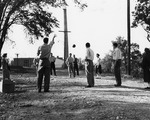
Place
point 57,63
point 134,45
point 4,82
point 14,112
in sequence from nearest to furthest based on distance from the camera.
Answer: point 14,112, point 4,82, point 134,45, point 57,63

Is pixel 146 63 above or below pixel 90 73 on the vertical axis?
above

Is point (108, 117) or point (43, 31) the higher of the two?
point (43, 31)

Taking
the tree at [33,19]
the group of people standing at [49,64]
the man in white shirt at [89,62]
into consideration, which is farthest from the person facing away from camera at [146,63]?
the tree at [33,19]

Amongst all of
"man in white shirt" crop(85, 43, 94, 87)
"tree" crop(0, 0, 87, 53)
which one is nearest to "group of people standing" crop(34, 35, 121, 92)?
"man in white shirt" crop(85, 43, 94, 87)

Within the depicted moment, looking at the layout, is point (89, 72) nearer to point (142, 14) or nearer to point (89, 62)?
point (89, 62)

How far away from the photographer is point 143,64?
12938mm

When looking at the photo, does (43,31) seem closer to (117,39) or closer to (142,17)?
(142,17)

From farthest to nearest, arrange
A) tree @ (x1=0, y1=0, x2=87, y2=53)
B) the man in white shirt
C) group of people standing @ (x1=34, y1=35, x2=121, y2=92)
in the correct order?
tree @ (x1=0, y1=0, x2=87, y2=53)
the man in white shirt
group of people standing @ (x1=34, y1=35, x2=121, y2=92)

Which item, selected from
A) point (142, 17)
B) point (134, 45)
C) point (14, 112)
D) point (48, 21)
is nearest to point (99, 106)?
point (14, 112)

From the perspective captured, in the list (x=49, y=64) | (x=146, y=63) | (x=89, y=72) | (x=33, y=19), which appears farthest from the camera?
(x=33, y=19)

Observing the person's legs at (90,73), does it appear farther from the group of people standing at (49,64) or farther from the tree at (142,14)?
the tree at (142,14)

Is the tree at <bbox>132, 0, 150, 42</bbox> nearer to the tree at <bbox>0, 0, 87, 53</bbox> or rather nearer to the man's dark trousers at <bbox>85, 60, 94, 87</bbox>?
the tree at <bbox>0, 0, 87, 53</bbox>

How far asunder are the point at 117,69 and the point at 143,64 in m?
1.26

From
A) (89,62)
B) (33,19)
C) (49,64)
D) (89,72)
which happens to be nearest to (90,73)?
(89,72)
